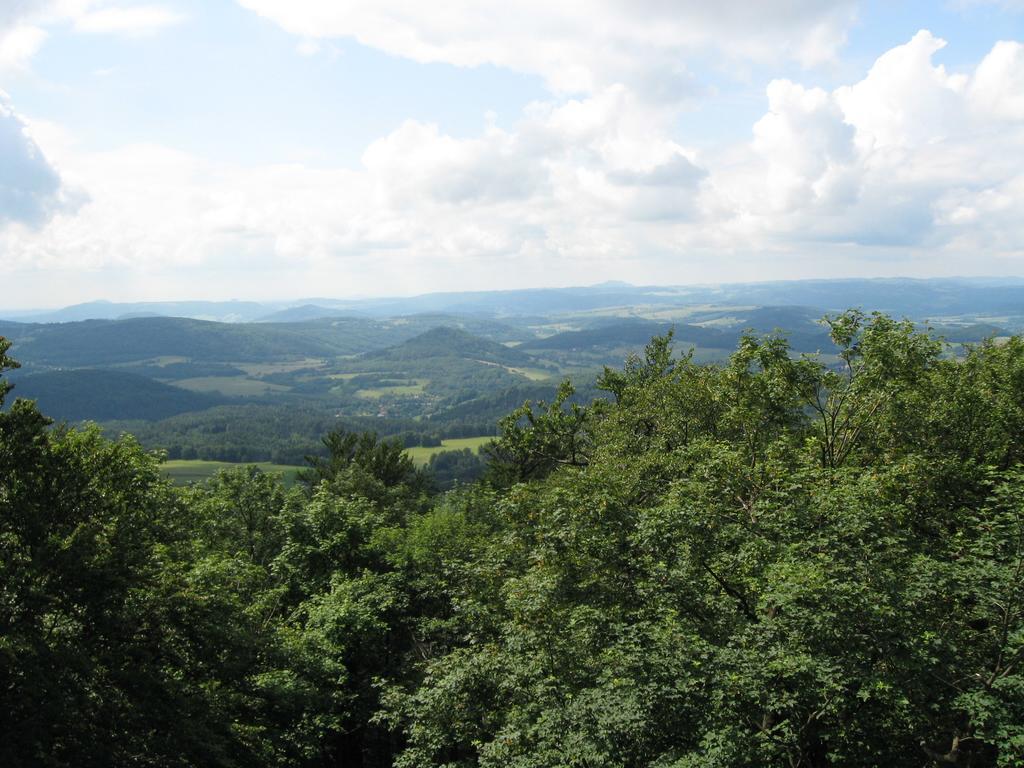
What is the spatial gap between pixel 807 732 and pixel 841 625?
290 cm

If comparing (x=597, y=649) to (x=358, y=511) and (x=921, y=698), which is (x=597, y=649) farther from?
(x=358, y=511)

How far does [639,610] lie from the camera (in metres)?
17.6

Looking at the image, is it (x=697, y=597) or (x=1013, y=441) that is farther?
(x=1013, y=441)

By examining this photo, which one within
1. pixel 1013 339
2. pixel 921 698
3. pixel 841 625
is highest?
pixel 1013 339

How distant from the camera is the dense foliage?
12867 millimetres

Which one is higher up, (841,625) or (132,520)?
(132,520)

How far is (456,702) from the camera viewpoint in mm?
18062

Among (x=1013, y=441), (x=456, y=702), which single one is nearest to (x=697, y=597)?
(x=456, y=702)

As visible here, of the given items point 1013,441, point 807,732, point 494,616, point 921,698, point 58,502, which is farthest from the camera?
point 494,616

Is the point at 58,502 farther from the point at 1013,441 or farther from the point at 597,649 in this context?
the point at 1013,441

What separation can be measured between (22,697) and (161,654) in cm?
374

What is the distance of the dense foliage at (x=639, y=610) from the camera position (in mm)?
12867

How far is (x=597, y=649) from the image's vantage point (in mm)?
16875

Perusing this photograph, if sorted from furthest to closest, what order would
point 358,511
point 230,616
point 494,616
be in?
1. point 358,511
2. point 494,616
3. point 230,616
